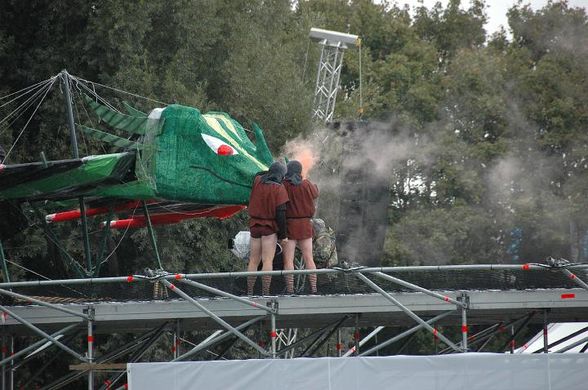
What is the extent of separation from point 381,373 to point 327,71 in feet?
83.1

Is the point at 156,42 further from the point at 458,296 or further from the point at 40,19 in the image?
the point at 458,296

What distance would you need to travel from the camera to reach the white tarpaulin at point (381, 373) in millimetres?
15672

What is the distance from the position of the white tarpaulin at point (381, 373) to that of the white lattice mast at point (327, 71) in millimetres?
22599

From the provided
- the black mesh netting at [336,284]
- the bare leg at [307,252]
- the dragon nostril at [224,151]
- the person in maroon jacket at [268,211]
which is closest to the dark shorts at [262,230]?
the person in maroon jacket at [268,211]

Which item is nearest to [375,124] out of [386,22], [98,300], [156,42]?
[156,42]

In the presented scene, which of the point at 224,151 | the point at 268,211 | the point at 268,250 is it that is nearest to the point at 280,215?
the point at 268,211

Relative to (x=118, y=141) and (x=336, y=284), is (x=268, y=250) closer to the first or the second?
(x=336, y=284)

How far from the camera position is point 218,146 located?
20.5m

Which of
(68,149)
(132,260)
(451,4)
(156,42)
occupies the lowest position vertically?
(132,260)

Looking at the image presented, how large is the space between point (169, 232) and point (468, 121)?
2186 centimetres

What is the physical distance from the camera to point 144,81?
32.9 m

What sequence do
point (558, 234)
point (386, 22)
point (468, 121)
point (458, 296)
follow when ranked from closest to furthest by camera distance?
point (458, 296)
point (558, 234)
point (468, 121)
point (386, 22)

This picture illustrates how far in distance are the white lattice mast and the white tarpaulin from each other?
22599 mm

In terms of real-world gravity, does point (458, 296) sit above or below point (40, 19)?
below
